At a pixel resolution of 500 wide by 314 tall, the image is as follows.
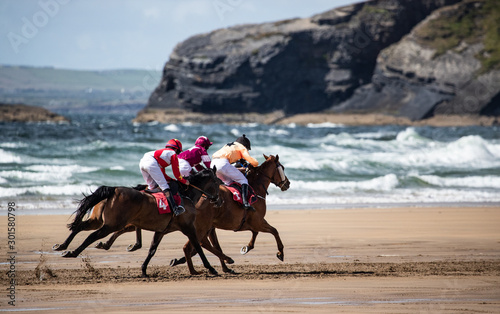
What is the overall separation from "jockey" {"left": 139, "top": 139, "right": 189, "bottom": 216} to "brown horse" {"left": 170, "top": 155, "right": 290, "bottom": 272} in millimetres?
607

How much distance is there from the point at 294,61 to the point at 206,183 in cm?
14127

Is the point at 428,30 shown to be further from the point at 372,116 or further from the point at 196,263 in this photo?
the point at 196,263

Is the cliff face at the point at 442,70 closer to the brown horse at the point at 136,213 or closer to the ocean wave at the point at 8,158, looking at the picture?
the ocean wave at the point at 8,158

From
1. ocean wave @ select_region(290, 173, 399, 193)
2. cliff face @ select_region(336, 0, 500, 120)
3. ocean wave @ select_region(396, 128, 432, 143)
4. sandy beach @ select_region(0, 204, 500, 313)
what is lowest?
sandy beach @ select_region(0, 204, 500, 313)

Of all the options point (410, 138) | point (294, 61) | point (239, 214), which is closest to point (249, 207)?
point (239, 214)

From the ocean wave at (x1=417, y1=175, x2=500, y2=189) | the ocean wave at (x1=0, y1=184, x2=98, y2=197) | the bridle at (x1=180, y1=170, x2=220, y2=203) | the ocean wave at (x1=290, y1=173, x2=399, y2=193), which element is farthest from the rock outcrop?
the bridle at (x1=180, y1=170, x2=220, y2=203)

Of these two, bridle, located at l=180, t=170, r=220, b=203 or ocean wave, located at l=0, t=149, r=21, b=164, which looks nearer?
bridle, located at l=180, t=170, r=220, b=203

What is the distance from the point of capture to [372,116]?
13288 cm

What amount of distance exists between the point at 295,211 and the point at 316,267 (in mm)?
7748

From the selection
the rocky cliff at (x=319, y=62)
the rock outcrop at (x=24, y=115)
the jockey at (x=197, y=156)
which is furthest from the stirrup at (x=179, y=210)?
the rocky cliff at (x=319, y=62)

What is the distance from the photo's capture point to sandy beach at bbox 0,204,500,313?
24.6ft

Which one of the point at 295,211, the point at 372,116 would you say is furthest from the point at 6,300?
the point at 372,116

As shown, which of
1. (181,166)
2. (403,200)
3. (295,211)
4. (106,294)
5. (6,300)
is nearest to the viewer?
(6,300)

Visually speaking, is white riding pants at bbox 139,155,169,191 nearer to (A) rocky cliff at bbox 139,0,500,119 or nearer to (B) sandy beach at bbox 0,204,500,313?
(B) sandy beach at bbox 0,204,500,313
